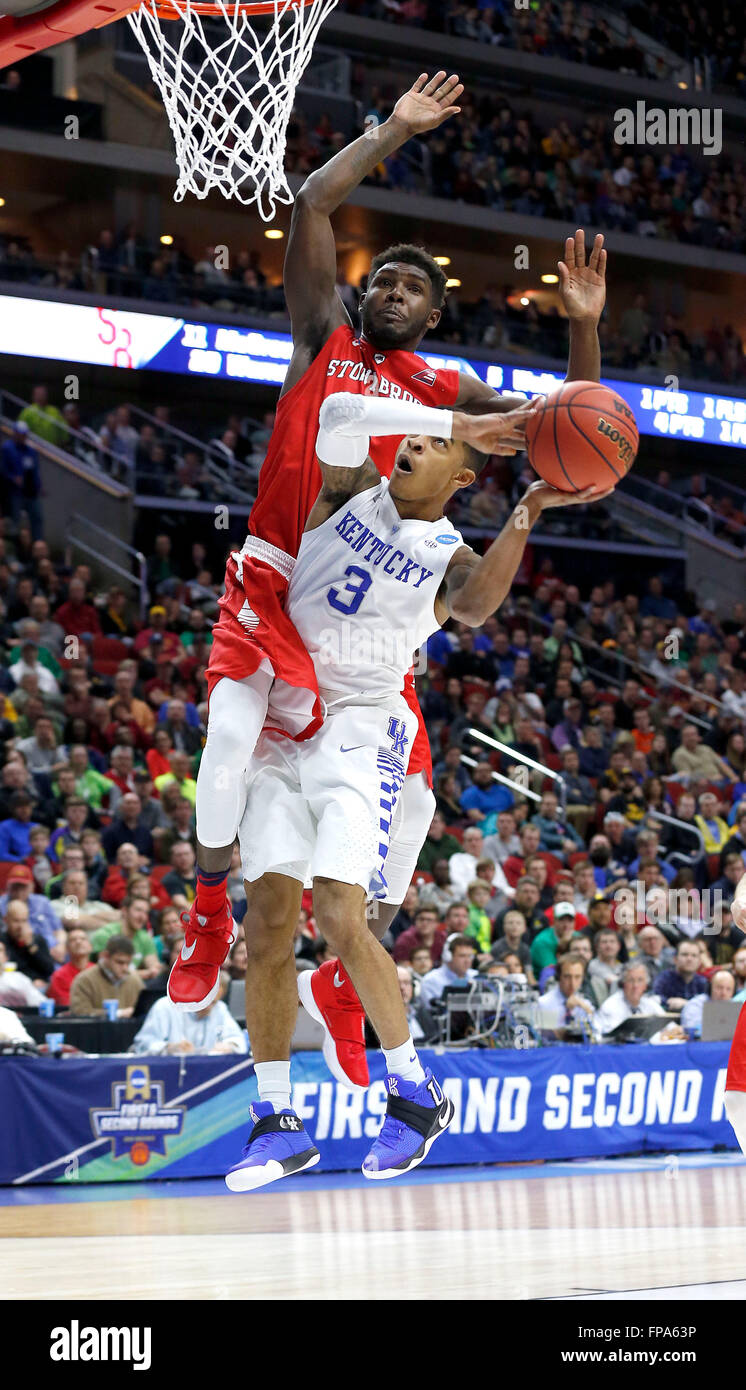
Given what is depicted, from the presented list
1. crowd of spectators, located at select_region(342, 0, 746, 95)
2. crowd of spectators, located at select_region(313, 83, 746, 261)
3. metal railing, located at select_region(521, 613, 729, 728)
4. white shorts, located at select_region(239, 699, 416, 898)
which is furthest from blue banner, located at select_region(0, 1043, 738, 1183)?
crowd of spectators, located at select_region(342, 0, 746, 95)

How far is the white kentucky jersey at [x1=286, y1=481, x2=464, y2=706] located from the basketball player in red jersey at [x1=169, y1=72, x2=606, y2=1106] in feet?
0.30

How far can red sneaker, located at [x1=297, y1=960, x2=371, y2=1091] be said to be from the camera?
5.20m

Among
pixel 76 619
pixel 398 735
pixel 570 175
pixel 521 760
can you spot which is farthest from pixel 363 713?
pixel 570 175

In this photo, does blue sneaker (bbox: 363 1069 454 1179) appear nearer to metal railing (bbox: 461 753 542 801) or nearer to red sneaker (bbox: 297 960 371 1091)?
red sneaker (bbox: 297 960 371 1091)

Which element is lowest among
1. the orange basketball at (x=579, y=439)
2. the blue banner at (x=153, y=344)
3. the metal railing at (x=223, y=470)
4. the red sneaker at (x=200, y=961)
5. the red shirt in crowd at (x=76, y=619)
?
the red sneaker at (x=200, y=961)

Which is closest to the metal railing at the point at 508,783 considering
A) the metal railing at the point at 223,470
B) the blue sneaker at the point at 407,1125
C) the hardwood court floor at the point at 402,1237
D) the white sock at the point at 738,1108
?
the hardwood court floor at the point at 402,1237

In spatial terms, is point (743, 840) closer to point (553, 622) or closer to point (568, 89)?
point (553, 622)

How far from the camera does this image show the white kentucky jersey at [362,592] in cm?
498

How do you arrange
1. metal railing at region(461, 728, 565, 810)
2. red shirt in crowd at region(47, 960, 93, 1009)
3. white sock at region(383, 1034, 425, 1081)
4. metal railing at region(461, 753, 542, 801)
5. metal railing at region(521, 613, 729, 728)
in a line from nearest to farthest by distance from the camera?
white sock at region(383, 1034, 425, 1081) < red shirt in crowd at region(47, 960, 93, 1009) < metal railing at region(461, 753, 542, 801) < metal railing at region(461, 728, 565, 810) < metal railing at region(521, 613, 729, 728)

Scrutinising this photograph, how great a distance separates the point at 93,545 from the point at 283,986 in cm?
1365

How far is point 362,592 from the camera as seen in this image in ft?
16.3

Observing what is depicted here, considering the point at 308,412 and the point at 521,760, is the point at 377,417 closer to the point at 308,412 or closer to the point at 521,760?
the point at 308,412

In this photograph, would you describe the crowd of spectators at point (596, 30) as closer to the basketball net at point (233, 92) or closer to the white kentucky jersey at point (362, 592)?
the basketball net at point (233, 92)

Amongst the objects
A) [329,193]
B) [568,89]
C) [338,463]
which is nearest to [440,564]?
[338,463]
